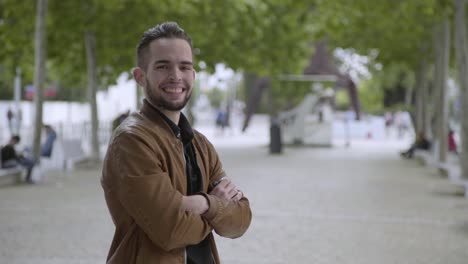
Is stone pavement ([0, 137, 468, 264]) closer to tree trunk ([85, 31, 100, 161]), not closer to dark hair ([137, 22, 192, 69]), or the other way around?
tree trunk ([85, 31, 100, 161])

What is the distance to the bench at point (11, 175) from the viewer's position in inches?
674

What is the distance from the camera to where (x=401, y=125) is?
49.2 meters

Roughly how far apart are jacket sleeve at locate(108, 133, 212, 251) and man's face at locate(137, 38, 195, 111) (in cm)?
22

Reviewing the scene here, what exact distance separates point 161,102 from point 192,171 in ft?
0.98

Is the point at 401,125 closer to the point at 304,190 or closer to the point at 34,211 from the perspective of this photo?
the point at 304,190

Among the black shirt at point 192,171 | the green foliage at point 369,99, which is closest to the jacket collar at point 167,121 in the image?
the black shirt at point 192,171

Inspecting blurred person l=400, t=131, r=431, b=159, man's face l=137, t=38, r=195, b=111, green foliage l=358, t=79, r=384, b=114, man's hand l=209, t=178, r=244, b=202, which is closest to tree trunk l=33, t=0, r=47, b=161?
blurred person l=400, t=131, r=431, b=159

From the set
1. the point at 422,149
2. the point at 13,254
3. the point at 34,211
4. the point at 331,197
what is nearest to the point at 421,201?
the point at 331,197

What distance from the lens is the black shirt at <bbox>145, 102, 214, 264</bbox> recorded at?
120 inches

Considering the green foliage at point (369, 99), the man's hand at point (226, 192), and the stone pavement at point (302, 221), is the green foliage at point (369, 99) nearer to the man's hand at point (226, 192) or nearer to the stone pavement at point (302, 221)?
the stone pavement at point (302, 221)

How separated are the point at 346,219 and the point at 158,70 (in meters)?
8.88

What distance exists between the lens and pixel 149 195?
281 centimetres

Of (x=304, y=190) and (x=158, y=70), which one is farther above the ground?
(x=158, y=70)

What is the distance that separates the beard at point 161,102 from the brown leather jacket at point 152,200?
0.12 ft
